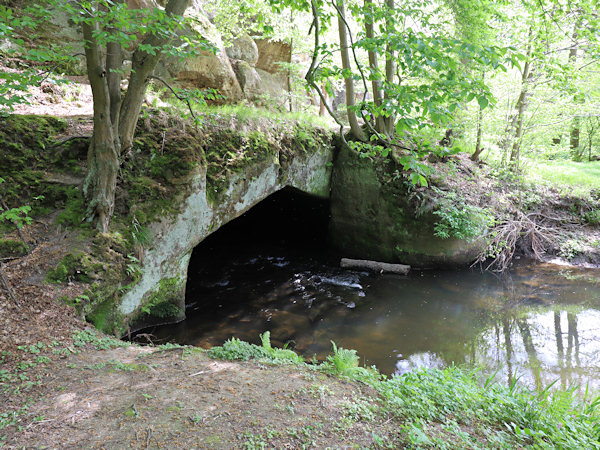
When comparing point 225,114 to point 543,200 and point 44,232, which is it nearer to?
point 44,232

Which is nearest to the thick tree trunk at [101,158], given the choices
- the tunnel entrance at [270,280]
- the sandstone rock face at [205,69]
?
the tunnel entrance at [270,280]

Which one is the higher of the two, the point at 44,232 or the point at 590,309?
the point at 44,232

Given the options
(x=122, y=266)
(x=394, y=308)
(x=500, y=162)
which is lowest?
(x=394, y=308)

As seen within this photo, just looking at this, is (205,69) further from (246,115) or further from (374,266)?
(374,266)

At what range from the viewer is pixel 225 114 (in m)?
7.11

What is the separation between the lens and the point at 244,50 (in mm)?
13523

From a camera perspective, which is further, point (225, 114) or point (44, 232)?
point (225, 114)

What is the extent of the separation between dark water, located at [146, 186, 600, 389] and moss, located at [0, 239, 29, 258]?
233 centimetres

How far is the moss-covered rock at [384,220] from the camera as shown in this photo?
9.09 m

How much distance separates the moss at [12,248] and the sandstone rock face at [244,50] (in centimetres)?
1127

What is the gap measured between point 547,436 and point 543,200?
10.2 m

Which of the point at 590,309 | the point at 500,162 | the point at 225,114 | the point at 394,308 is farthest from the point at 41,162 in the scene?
the point at 500,162

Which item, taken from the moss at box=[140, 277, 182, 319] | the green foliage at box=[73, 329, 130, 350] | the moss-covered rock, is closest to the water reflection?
the moss at box=[140, 277, 182, 319]

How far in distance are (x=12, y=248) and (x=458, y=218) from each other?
29.0 ft
